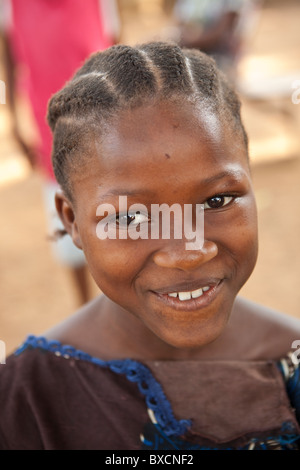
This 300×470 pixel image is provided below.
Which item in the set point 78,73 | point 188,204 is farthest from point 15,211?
point 188,204

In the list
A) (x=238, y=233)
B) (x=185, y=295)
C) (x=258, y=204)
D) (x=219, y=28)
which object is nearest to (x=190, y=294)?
(x=185, y=295)

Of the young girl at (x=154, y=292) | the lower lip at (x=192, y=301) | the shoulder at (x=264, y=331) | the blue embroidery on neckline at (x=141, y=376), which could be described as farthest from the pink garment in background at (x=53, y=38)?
the lower lip at (x=192, y=301)

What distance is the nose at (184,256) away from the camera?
1.11 metres

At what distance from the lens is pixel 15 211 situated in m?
4.79

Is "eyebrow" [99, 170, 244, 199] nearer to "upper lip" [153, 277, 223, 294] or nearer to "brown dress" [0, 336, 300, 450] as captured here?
"upper lip" [153, 277, 223, 294]

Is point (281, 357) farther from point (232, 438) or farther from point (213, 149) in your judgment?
point (213, 149)

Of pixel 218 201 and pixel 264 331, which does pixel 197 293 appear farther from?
pixel 264 331

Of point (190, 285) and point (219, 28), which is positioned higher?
point (219, 28)

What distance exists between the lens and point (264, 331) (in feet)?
4.69

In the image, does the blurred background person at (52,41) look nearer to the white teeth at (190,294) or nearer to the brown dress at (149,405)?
the brown dress at (149,405)

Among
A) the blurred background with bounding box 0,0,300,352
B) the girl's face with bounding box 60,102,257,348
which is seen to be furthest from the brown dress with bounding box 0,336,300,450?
the blurred background with bounding box 0,0,300,352

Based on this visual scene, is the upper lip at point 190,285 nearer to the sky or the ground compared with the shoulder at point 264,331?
nearer to the sky

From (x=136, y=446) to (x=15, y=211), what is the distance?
12.0ft

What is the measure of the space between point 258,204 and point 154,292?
346cm
